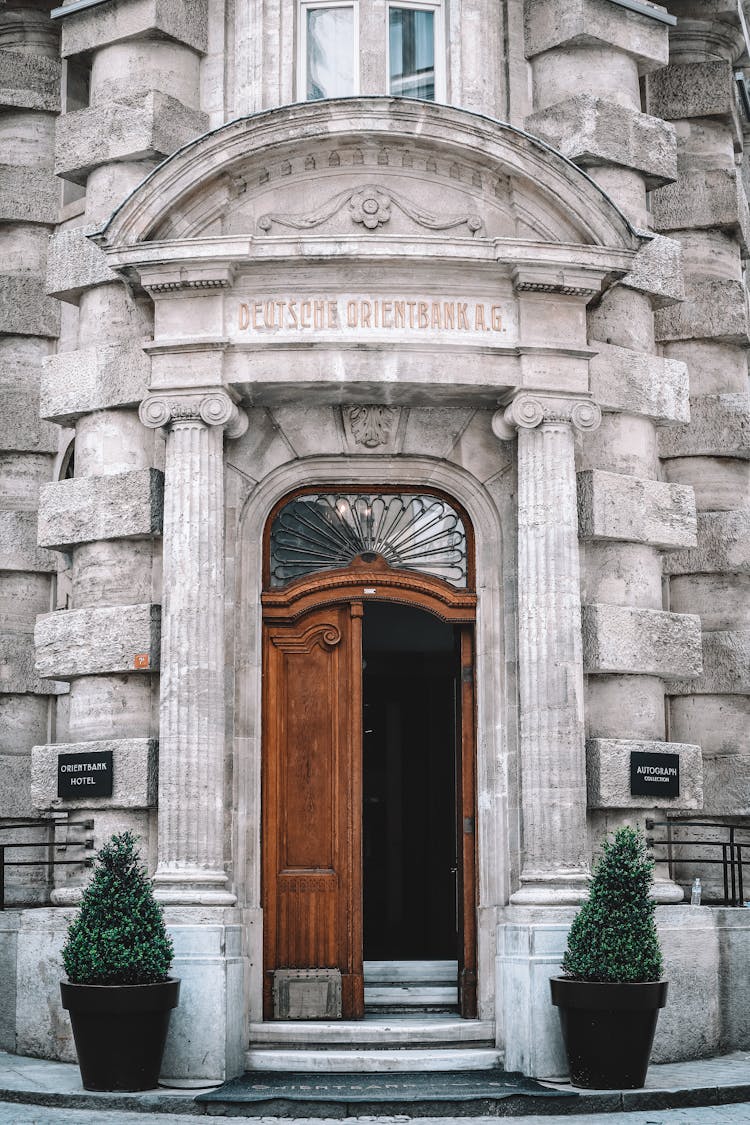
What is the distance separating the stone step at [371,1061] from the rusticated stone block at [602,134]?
7528 millimetres

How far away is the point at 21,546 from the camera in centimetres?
1484

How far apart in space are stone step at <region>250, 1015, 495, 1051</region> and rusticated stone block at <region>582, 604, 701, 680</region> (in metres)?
3.01

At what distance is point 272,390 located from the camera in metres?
12.7

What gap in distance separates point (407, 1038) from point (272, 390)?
518 centimetres

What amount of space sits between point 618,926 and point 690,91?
340 inches

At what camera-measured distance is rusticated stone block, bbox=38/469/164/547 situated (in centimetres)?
1273

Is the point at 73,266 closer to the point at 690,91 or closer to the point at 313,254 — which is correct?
the point at 313,254

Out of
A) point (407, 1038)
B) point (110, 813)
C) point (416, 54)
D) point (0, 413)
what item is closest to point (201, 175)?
point (416, 54)

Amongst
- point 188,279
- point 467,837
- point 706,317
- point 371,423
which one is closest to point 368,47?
point 188,279

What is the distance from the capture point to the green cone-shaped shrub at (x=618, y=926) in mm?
10812

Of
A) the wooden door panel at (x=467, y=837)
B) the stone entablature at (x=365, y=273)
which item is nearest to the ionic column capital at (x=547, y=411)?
the stone entablature at (x=365, y=273)

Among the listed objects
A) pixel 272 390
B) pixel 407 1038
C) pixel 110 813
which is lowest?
pixel 407 1038

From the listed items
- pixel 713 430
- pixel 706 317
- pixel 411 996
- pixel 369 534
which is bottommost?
pixel 411 996

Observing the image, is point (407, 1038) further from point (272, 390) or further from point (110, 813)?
point (272, 390)
